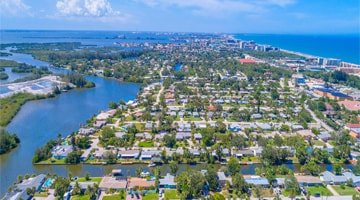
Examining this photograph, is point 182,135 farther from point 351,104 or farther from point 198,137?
point 351,104

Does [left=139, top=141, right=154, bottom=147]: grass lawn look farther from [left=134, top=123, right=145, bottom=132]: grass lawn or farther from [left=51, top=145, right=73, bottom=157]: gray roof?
[left=51, top=145, right=73, bottom=157]: gray roof

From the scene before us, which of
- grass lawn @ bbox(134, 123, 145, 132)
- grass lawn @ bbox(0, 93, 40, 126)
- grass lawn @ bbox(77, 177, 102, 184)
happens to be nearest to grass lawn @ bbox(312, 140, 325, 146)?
grass lawn @ bbox(134, 123, 145, 132)

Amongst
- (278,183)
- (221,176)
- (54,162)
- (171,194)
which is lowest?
(54,162)

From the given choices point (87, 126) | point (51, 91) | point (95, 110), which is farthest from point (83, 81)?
point (87, 126)

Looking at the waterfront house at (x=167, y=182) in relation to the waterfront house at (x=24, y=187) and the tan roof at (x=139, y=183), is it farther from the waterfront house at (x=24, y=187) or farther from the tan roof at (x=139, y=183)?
the waterfront house at (x=24, y=187)

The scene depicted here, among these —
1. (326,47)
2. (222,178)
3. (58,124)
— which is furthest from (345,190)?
(326,47)

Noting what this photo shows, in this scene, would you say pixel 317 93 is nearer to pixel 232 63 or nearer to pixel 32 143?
pixel 232 63
